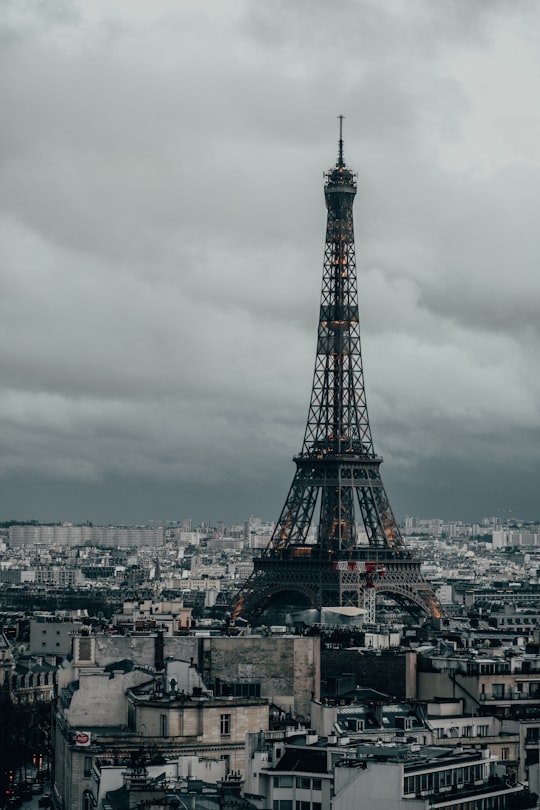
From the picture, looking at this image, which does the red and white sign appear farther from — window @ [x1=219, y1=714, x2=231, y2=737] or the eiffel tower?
the eiffel tower

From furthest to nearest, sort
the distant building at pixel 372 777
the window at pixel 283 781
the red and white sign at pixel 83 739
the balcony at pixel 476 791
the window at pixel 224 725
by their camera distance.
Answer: the red and white sign at pixel 83 739
the window at pixel 224 725
the window at pixel 283 781
the balcony at pixel 476 791
the distant building at pixel 372 777

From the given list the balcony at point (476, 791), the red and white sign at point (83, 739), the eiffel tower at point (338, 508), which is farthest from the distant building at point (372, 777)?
the eiffel tower at point (338, 508)

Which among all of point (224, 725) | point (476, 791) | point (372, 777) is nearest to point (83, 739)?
point (224, 725)

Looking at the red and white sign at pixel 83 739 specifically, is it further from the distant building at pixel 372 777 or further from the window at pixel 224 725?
the distant building at pixel 372 777

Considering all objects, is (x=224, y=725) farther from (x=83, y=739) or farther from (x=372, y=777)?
(x=372, y=777)

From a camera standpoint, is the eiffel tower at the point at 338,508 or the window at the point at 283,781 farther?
the eiffel tower at the point at 338,508
